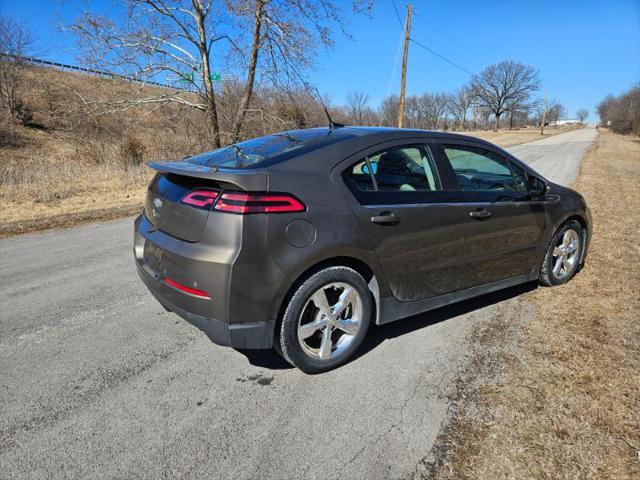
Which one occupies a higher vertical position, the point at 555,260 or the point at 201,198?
the point at 201,198

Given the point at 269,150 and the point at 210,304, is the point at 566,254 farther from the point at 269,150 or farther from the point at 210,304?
the point at 210,304

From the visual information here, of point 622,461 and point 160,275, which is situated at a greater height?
point 160,275

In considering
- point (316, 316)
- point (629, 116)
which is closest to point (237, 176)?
point (316, 316)

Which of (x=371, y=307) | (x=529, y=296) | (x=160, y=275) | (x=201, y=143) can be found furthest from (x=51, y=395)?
(x=201, y=143)

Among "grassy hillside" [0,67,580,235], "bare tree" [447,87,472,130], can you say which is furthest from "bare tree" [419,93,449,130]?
"grassy hillside" [0,67,580,235]

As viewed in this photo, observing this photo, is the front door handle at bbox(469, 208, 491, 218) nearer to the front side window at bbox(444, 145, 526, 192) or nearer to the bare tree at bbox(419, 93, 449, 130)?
the front side window at bbox(444, 145, 526, 192)

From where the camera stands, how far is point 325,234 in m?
2.47

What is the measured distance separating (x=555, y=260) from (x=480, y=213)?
1607 mm

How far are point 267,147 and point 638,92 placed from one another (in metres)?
88.8

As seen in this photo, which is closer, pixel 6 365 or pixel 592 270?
pixel 6 365

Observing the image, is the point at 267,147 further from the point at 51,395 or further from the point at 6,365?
the point at 6,365

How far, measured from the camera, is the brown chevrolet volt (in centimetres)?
231

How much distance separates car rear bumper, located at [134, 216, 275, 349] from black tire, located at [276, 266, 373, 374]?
13 cm

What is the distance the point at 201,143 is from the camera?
14.9 meters
